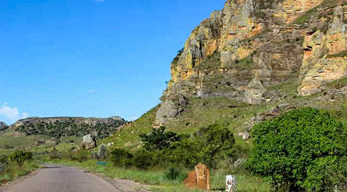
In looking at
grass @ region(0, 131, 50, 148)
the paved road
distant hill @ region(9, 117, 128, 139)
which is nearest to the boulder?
the paved road

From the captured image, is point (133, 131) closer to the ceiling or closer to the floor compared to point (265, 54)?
closer to the floor

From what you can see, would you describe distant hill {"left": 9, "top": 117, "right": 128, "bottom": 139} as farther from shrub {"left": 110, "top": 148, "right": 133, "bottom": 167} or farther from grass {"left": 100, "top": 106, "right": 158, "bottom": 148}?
shrub {"left": 110, "top": 148, "right": 133, "bottom": 167}

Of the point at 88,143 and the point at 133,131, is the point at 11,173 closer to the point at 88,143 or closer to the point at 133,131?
the point at 133,131

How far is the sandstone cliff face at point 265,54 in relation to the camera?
69.5 meters

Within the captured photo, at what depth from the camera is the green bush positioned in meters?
12.8

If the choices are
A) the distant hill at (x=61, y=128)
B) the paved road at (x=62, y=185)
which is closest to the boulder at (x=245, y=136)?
the paved road at (x=62, y=185)

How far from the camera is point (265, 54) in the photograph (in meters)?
84.9

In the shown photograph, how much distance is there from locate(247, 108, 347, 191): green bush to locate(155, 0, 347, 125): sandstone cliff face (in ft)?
172

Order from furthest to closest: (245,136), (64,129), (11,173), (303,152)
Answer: (64,129) < (245,136) < (11,173) < (303,152)

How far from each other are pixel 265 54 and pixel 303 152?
74.2 metres

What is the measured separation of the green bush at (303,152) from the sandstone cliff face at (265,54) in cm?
5239

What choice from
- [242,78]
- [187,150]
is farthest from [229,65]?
[187,150]

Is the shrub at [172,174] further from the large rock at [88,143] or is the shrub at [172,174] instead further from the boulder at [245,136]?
the large rock at [88,143]

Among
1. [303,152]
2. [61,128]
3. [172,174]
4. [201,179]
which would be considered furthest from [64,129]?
[303,152]
